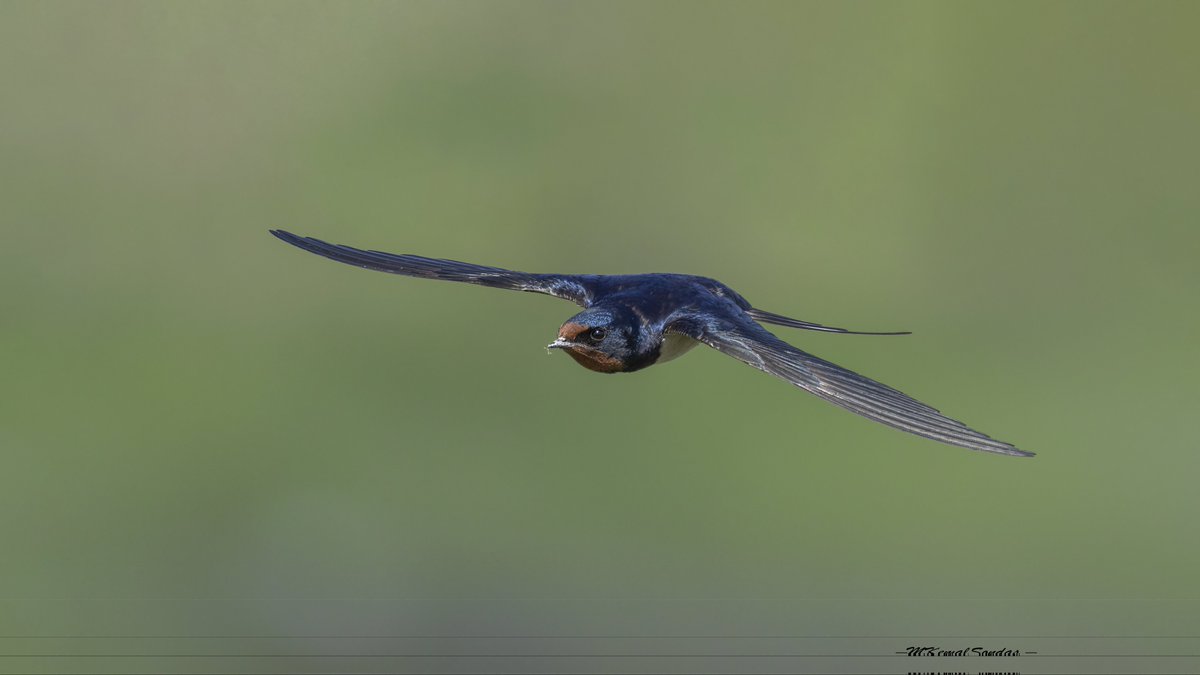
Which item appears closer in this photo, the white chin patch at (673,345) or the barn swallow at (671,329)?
the barn swallow at (671,329)

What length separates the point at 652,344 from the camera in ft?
9.32

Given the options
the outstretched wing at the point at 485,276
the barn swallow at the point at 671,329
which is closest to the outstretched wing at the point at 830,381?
the barn swallow at the point at 671,329

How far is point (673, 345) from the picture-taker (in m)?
2.96

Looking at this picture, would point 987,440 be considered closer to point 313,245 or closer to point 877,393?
point 877,393

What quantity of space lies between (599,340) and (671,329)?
0.18 metres

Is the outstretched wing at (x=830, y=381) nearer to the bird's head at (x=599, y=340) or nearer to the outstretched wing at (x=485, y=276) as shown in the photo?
the bird's head at (x=599, y=340)

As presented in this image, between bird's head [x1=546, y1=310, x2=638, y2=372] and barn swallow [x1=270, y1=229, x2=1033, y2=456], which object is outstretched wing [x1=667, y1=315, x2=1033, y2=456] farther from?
bird's head [x1=546, y1=310, x2=638, y2=372]

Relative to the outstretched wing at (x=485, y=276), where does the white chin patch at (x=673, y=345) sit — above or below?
below

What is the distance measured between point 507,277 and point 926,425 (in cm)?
116

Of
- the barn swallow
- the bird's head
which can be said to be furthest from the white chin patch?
the bird's head

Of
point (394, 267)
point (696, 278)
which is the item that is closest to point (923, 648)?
point (696, 278)

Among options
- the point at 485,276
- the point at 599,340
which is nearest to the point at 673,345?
the point at 599,340

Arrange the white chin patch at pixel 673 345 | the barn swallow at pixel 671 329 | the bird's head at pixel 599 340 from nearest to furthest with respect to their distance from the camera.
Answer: the barn swallow at pixel 671 329 → the bird's head at pixel 599 340 → the white chin patch at pixel 673 345

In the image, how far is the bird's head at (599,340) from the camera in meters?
2.72
